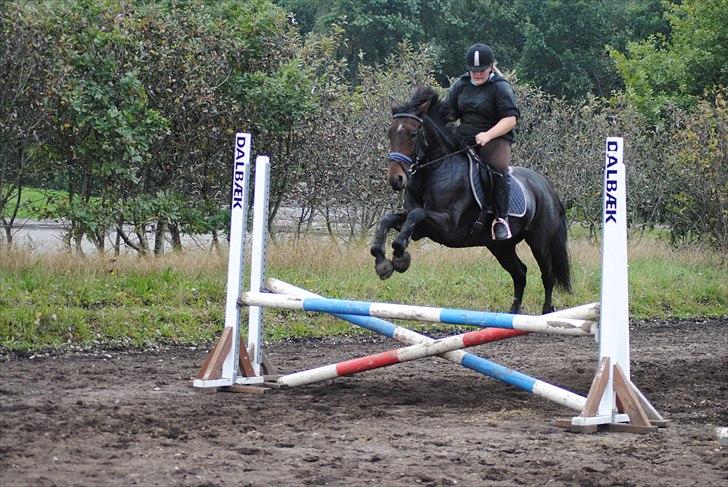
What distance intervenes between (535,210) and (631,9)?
41.0 m

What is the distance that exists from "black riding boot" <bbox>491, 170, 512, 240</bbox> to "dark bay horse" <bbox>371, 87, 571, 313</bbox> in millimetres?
119

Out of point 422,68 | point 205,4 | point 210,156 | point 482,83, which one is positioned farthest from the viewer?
point 422,68

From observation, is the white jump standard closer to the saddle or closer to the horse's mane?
the horse's mane

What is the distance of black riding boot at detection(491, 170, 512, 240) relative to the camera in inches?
398

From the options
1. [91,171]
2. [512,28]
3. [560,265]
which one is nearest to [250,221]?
[91,171]

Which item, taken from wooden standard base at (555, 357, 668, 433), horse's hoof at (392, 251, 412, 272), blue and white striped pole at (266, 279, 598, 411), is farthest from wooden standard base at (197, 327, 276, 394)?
wooden standard base at (555, 357, 668, 433)

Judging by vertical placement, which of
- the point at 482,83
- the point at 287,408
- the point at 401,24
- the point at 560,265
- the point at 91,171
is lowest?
the point at 287,408

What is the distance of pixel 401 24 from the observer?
144ft

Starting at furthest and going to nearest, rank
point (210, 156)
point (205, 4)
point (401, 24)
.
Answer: point (401, 24)
point (205, 4)
point (210, 156)

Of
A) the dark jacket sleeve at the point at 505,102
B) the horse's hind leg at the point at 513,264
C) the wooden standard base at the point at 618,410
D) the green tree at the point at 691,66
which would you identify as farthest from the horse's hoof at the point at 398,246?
the green tree at the point at 691,66

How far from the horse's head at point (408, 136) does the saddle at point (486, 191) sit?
53 cm

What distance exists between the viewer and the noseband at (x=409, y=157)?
9.09 m

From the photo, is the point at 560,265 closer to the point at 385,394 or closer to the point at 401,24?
the point at 385,394

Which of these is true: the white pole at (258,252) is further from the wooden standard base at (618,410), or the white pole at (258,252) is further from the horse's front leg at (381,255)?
the wooden standard base at (618,410)
